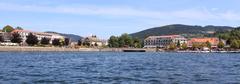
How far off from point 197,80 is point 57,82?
10.7 m

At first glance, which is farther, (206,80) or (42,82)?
(206,80)

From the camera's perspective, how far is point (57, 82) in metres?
34.8

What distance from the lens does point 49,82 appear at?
34.8m

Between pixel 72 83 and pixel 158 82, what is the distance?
6.30m

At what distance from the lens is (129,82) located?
35.2 metres

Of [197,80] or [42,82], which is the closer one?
[42,82]

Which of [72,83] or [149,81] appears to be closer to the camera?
[72,83]

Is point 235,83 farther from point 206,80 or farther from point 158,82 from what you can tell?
point 158,82

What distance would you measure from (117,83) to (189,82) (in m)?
5.40

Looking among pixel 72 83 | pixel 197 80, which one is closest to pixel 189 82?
pixel 197 80

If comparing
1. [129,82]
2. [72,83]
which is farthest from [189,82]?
[72,83]

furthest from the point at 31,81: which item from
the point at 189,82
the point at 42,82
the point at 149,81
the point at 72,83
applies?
the point at 189,82

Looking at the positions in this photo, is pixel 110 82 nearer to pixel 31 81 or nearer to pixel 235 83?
pixel 31 81

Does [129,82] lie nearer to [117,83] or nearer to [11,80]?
[117,83]
